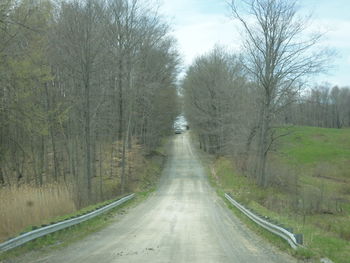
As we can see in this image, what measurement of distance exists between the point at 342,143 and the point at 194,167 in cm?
3544

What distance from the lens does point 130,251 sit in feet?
29.6

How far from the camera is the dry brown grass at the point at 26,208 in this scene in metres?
12.6

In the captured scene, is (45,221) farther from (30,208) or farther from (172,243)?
(172,243)

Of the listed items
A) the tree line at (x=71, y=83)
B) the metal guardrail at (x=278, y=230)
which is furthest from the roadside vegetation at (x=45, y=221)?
the metal guardrail at (x=278, y=230)

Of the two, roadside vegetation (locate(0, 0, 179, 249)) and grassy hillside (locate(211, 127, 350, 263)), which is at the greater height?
roadside vegetation (locate(0, 0, 179, 249))

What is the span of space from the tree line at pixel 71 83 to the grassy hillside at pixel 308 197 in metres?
9.55

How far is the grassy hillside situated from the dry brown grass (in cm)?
857

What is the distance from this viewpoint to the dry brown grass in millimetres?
12648

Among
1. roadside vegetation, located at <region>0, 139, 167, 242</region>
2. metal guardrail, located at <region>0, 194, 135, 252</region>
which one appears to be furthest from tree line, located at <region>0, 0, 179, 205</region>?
metal guardrail, located at <region>0, 194, 135, 252</region>

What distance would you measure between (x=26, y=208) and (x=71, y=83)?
58.0 feet

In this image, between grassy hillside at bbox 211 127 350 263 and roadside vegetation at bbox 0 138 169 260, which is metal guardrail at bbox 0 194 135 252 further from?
grassy hillside at bbox 211 127 350 263

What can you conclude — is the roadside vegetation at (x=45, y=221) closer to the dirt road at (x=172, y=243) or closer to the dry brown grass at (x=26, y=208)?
the dry brown grass at (x=26, y=208)

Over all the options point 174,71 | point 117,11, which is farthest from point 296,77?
point 174,71

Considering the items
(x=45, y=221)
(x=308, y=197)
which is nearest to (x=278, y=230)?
(x=45, y=221)
